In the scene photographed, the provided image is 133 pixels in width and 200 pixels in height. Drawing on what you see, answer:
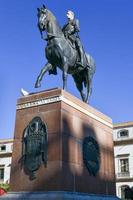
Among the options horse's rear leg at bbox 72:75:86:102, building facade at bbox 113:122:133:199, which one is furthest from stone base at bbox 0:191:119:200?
building facade at bbox 113:122:133:199

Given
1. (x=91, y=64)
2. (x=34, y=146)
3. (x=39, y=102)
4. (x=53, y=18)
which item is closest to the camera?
(x=34, y=146)

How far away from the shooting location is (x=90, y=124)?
11211 millimetres

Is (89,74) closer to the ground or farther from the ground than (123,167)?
farther from the ground

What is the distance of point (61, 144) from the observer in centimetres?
934

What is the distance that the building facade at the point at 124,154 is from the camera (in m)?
42.4

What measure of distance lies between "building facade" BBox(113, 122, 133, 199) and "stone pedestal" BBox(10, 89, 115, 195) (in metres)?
→ 31.5

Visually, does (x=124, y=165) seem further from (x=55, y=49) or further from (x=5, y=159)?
(x=55, y=49)

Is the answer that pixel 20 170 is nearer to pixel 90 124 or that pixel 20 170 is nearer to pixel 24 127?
pixel 24 127

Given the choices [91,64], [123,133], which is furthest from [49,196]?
[123,133]

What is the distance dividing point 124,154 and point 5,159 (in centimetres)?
1598

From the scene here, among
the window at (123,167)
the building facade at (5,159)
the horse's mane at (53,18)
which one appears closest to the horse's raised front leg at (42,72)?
the horse's mane at (53,18)

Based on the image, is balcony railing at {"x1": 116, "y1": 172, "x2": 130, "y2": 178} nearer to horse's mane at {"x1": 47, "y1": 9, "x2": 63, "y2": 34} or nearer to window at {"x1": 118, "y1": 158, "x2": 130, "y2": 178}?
window at {"x1": 118, "y1": 158, "x2": 130, "y2": 178}

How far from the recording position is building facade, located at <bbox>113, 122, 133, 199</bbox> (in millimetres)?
42406

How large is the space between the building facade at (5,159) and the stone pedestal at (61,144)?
38.2m
